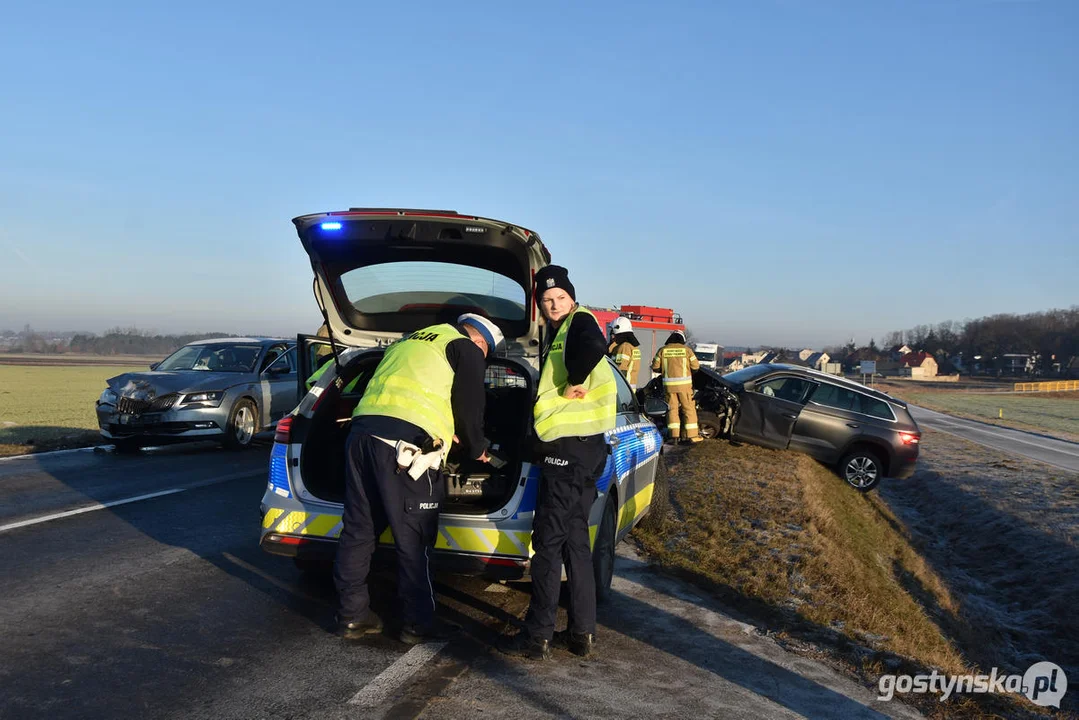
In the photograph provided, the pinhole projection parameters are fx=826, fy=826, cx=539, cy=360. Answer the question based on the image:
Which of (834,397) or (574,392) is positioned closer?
(574,392)

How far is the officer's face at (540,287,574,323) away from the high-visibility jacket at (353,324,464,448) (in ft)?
1.83

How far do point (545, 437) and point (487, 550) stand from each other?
0.76 m

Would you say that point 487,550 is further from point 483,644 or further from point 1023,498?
point 1023,498

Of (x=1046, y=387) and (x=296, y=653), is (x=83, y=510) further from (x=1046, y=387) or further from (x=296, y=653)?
(x=1046, y=387)

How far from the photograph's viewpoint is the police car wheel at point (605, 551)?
16.7ft

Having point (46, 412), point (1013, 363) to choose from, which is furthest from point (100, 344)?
point (1013, 363)

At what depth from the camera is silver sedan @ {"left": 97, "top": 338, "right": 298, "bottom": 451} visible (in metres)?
11.1

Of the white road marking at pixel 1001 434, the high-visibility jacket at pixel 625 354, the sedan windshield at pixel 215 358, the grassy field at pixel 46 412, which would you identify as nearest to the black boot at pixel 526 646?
the high-visibility jacket at pixel 625 354

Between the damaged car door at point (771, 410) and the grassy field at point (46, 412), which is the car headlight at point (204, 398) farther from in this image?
the damaged car door at point (771, 410)

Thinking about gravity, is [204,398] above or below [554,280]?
below

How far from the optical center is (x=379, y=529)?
453 centimetres

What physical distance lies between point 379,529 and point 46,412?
24340mm

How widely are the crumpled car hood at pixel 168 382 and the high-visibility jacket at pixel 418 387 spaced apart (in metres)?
7.97

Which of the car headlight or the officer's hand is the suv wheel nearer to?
the car headlight
